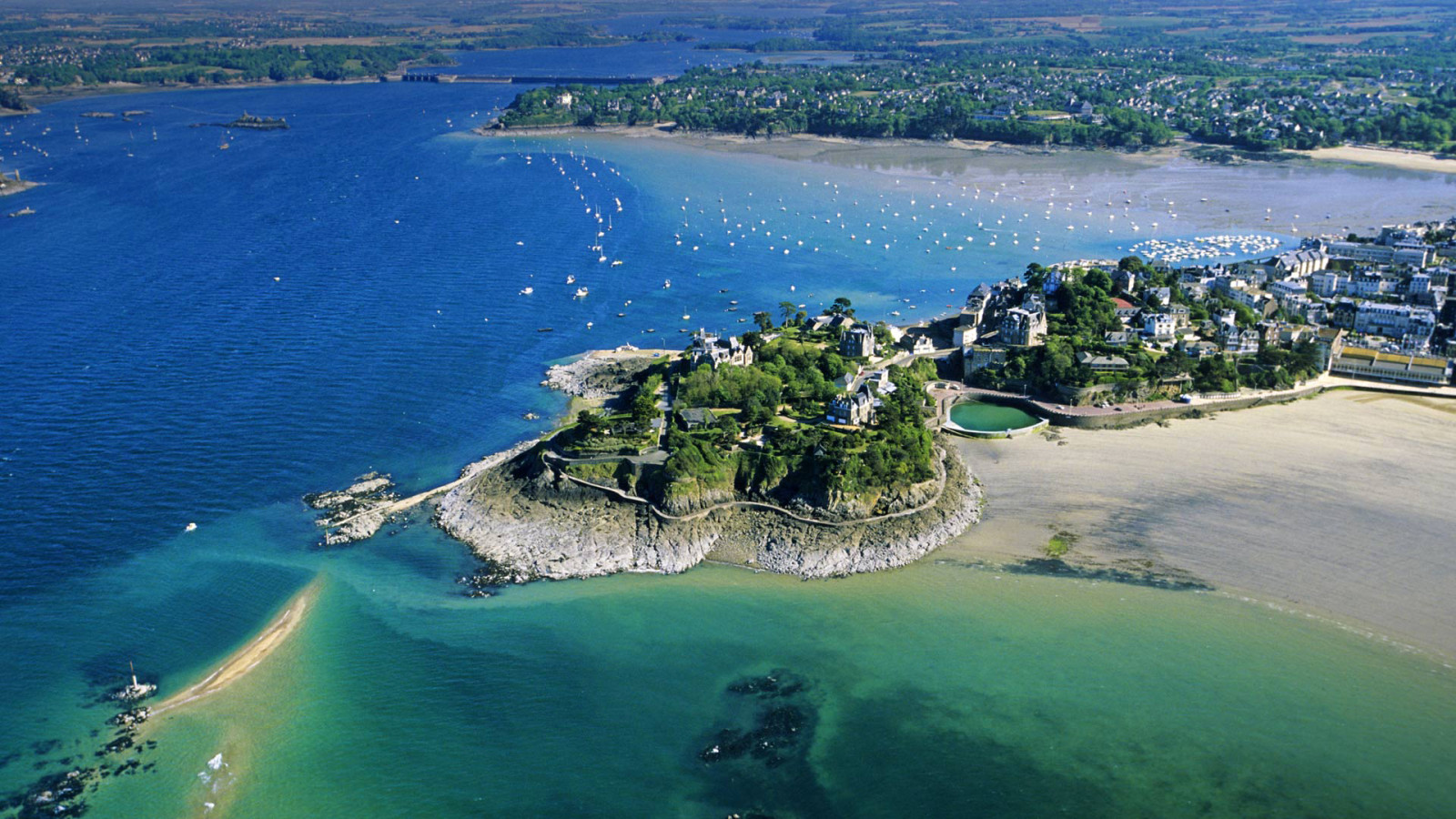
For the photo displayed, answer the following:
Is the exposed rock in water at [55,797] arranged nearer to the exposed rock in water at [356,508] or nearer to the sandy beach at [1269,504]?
the exposed rock in water at [356,508]

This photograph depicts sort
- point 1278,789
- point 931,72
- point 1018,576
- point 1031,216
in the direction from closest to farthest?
point 1278,789, point 1018,576, point 1031,216, point 931,72

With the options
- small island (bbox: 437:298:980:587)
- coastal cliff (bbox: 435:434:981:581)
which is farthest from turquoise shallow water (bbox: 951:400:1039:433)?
coastal cliff (bbox: 435:434:981:581)

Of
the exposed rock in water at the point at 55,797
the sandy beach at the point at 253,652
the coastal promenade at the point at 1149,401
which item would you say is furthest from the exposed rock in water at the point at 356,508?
the coastal promenade at the point at 1149,401

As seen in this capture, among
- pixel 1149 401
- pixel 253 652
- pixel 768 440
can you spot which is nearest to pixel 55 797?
pixel 253 652

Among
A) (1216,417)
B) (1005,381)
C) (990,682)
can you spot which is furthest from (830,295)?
(990,682)

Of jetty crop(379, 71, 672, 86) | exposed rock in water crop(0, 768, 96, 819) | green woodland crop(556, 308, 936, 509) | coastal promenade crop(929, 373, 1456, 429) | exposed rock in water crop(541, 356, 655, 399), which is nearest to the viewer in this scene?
exposed rock in water crop(0, 768, 96, 819)

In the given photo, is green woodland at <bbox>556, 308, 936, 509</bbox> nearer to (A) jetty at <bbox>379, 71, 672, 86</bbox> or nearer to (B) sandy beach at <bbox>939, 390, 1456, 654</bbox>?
(B) sandy beach at <bbox>939, 390, 1456, 654</bbox>

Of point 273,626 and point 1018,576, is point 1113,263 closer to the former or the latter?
point 1018,576
